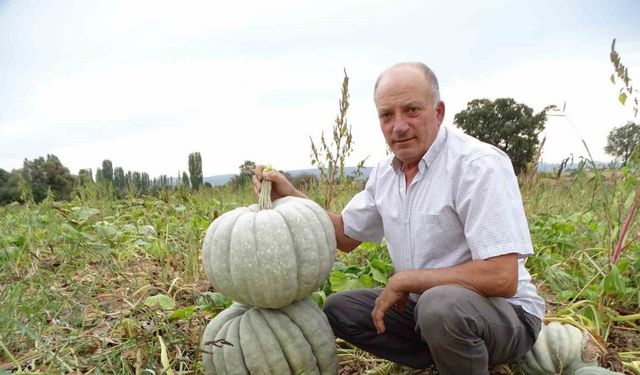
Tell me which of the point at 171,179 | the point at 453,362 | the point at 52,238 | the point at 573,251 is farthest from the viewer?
the point at 171,179

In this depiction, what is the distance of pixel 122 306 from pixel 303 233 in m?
1.44

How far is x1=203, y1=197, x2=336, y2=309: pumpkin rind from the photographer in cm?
213

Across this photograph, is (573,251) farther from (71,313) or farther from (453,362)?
(71,313)

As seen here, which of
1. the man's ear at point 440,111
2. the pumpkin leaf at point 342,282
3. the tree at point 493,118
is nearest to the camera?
the man's ear at point 440,111

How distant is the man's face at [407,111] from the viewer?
7.79 feet

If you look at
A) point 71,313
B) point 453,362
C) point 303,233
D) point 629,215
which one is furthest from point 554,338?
point 71,313

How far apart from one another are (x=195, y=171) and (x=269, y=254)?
13.0 ft

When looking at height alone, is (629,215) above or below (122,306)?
above

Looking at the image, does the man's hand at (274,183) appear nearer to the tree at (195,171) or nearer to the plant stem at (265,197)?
the plant stem at (265,197)

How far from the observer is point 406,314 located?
8.58ft

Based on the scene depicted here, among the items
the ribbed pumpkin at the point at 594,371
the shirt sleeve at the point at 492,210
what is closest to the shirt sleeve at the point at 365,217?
the shirt sleeve at the point at 492,210

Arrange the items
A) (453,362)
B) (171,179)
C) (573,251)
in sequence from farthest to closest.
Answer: (171,179)
(573,251)
(453,362)

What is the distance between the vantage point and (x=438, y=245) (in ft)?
7.79

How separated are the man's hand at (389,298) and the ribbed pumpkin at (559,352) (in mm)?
717
